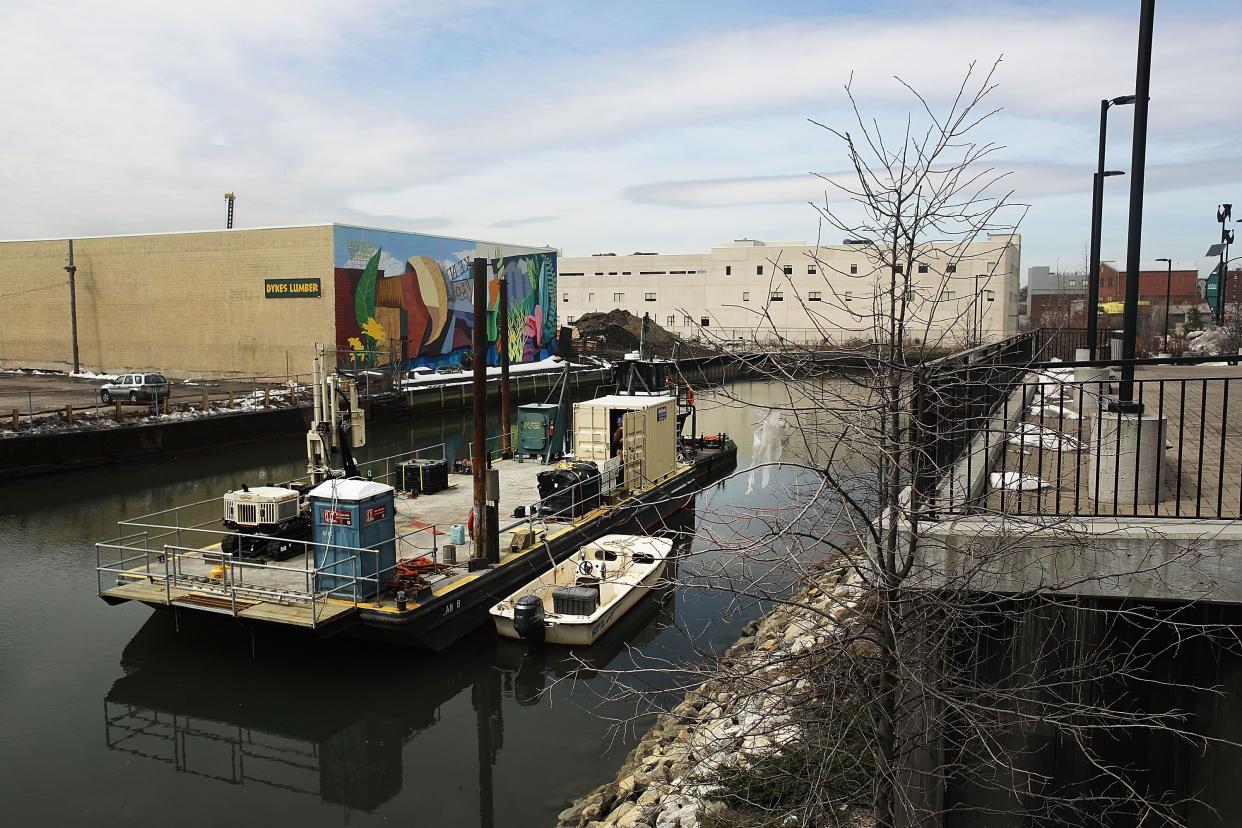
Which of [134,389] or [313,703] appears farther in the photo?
[134,389]

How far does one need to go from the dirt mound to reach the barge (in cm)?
6138

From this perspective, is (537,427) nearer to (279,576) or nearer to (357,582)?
(279,576)

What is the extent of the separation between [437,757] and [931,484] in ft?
30.0

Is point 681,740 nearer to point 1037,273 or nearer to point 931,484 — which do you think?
point 931,484

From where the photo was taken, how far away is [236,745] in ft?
42.2

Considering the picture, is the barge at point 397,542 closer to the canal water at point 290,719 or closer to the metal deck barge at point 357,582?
the metal deck barge at point 357,582

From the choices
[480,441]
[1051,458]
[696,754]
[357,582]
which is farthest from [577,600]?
[1051,458]

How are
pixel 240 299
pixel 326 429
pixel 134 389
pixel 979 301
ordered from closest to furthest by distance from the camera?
pixel 979 301
pixel 326 429
pixel 134 389
pixel 240 299

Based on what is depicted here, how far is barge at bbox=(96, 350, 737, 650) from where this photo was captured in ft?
47.1

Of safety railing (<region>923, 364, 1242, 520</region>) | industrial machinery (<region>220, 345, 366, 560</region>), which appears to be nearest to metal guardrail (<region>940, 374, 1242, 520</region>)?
safety railing (<region>923, 364, 1242, 520</region>)

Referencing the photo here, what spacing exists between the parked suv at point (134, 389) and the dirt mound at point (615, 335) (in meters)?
45.1

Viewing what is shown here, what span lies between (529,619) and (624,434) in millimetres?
8635

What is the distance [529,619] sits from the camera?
14992 mm

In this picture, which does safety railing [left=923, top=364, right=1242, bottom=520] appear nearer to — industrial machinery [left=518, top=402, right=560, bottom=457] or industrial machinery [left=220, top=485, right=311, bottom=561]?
industrial machinery [left=220, top=485, right=311, bottom=561]
